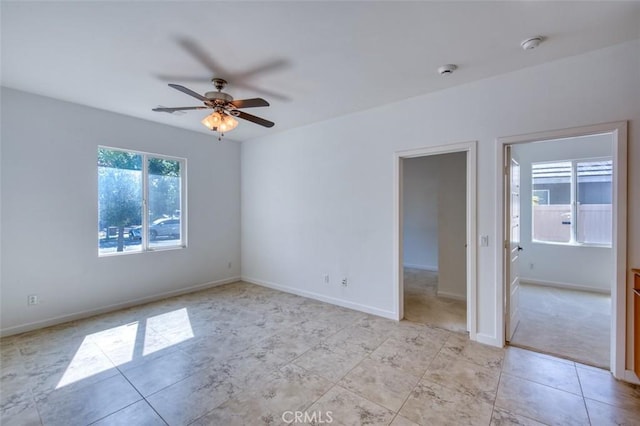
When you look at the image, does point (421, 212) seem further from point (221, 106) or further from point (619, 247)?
point (221, 106)

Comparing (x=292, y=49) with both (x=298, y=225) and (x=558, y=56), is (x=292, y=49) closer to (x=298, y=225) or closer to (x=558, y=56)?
(x=558, y=56)

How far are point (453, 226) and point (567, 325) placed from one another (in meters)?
1.81

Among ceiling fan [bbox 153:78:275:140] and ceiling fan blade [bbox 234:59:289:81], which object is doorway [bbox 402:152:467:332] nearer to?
ceiling fan blade [bbox 234:59:289:81]

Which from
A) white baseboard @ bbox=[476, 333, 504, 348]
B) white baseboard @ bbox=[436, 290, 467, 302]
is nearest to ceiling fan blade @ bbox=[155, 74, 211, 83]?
white baseboard @ bbox=[476, 333, 504, 348]

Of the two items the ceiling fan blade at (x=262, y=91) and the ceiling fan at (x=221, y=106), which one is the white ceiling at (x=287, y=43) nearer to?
the ceiling fan blade at (x=262, y=91)

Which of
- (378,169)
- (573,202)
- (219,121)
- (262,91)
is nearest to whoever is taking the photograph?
(219,121)

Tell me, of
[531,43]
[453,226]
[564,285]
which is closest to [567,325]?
[453,226]

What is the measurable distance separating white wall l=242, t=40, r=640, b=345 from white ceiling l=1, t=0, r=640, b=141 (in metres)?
0.22

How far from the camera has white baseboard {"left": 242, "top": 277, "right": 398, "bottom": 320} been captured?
3666mm

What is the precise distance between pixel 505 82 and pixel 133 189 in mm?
5060

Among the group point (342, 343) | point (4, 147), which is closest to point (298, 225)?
point (342, 343)

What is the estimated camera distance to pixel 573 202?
5.03m

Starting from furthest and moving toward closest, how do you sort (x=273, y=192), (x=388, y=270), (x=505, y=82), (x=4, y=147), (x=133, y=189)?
(x=273, y=192), (x=133, y=189), (x=388, y=270), (x=4, y=147), (x=505, y=82)

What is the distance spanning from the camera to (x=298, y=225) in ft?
15.3
